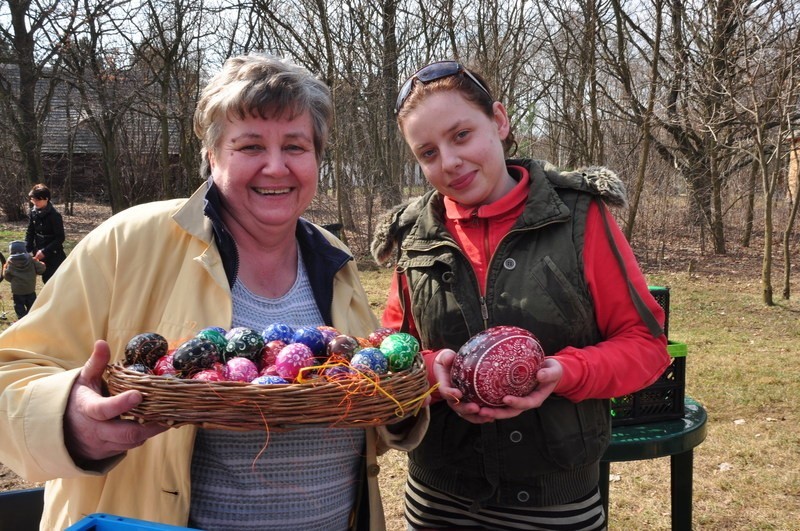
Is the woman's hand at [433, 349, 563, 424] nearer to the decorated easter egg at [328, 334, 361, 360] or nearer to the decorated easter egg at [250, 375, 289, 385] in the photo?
the decorated easter egg at [328, 334, 361, 360]

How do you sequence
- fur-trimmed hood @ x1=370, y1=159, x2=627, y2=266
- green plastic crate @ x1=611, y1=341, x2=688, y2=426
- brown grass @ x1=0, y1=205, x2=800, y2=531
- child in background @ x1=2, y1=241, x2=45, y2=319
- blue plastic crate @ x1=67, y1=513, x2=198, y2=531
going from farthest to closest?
1. child in background @ x1=2, y1=241, x2=45, y2=319
2. brown grass @ x1=0, y1=205, x2=800, y2=531
3. green plastic crate @ x1=611, y1=341, x2=688, y2=426
4. fur-trimmed hood @ x1=370, y1=159, x2=627, y2=266
5. blue plastic crate @ x1=67, y1=513, x2=198, y2=531

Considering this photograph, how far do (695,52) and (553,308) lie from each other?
14.4m

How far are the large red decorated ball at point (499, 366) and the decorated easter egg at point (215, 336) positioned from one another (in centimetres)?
72

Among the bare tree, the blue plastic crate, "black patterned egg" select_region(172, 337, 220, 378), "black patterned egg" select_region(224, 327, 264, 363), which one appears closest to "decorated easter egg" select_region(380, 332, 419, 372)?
"black patterned egg" select_region(224, 327, 264, 363)

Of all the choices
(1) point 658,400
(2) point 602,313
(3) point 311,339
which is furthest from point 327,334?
(1) point 658,400

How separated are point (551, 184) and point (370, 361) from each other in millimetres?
957

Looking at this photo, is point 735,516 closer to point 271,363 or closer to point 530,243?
point 530,243

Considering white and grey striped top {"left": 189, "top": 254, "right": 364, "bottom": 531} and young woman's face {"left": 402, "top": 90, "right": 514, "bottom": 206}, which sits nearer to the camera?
white and grey striped top {"left": 189, "top": 254, "right": 364, "bottom": 531}

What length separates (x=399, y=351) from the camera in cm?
193

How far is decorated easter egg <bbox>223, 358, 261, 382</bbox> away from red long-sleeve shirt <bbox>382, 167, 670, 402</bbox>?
2.14ft

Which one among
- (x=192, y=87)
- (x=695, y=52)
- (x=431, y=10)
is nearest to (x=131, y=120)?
(x=192, y=87)

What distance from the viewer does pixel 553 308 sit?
218 cm

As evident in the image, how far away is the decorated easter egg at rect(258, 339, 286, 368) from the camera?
6.18 feet

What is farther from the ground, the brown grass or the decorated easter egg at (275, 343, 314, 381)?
the decorated easter egg at (275, 343, 314, 381)
